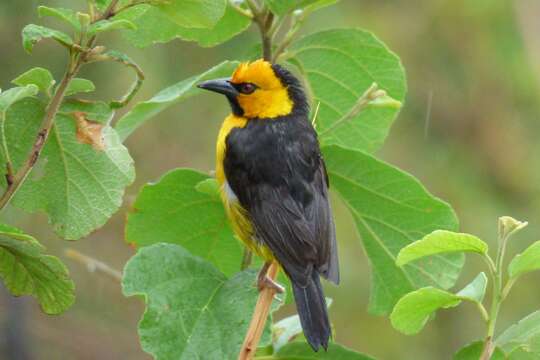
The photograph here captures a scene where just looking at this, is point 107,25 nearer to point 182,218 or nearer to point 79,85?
point 79,85

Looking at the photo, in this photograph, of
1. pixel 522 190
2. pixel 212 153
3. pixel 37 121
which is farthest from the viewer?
pixel 212 153

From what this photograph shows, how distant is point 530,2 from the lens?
18.4 ft

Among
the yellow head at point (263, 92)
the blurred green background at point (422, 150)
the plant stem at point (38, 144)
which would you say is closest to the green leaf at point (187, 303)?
the plant stem at point (38, 144)

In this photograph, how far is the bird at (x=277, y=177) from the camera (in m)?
2.65

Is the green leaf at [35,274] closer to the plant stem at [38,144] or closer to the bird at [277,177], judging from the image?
the plant stem at [38,144]

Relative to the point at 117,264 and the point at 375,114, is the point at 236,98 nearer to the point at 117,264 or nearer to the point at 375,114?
the point at 375,114

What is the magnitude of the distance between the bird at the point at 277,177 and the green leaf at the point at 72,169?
511mm

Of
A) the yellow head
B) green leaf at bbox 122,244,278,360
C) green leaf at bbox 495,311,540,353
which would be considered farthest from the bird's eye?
green leaf at bbox 495,311,540,353

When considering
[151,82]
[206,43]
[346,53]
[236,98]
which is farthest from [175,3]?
[151,82]

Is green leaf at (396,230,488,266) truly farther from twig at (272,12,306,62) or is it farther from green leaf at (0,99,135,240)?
twig at (272,12,306,62)

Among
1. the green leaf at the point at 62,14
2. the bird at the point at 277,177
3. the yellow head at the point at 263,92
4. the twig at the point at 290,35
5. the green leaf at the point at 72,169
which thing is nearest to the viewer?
the green leaf at the point at 62,14

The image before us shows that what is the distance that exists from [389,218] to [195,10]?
0.82 meters

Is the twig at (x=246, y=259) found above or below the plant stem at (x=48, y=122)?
below

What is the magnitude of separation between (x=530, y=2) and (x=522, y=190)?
3.69ft
